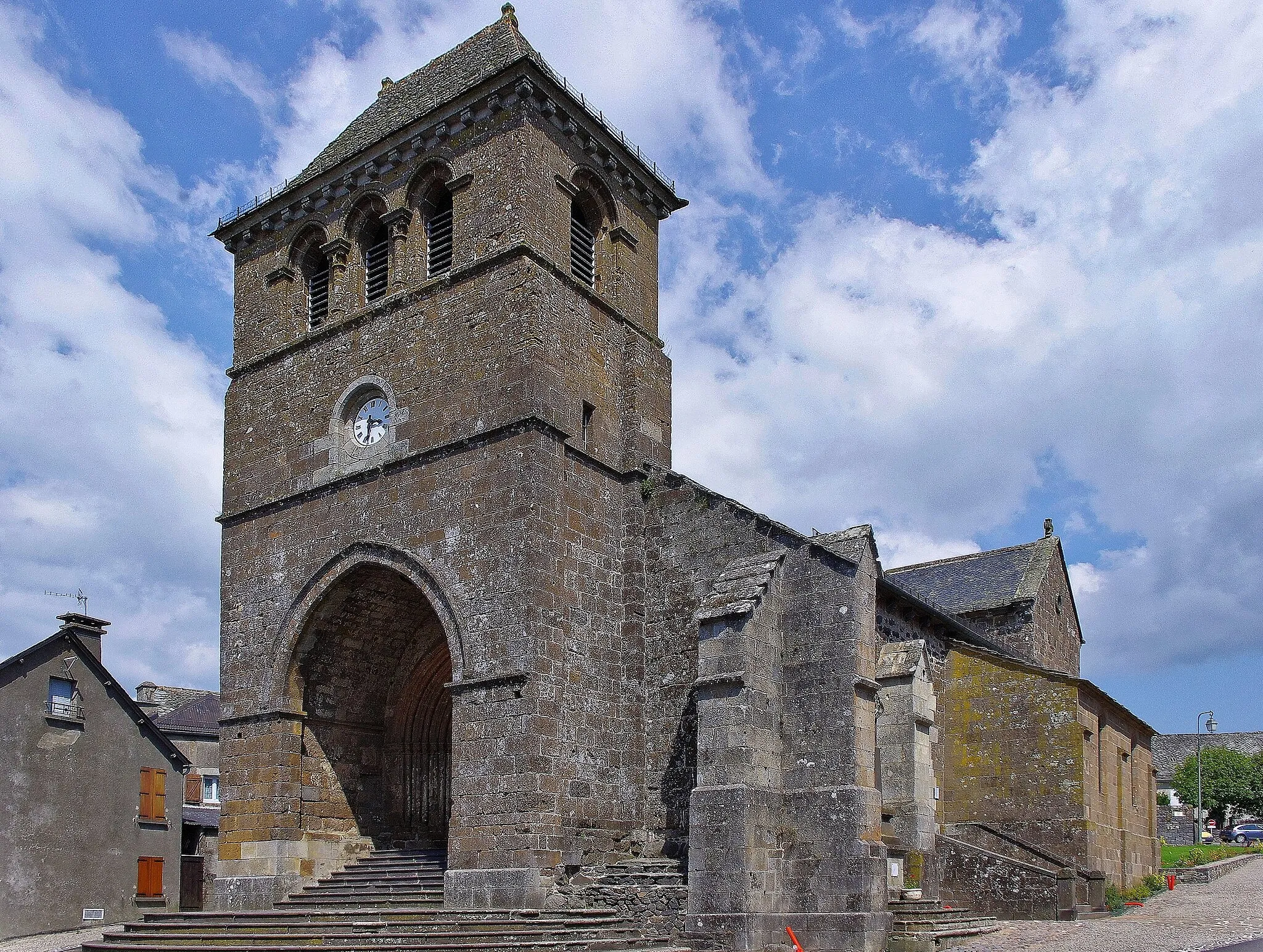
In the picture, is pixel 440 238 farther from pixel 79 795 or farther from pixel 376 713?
pixel 79 795

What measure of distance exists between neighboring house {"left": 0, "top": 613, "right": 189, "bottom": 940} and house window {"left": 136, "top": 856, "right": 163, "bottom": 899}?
0.06ft

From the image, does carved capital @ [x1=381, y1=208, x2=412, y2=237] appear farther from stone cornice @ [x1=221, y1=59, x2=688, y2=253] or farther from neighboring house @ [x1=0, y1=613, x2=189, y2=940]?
neighboring house @ [x1=0, y1=613, x2=189, y2=940]

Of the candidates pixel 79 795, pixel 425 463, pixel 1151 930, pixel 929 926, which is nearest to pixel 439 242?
pixel 425 463

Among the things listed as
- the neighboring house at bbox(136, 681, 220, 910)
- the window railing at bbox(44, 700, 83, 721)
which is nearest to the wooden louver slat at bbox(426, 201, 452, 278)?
the neighboring house at bbox(136, 681, 220, 910)

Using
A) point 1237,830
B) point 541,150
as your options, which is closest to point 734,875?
point 541,150

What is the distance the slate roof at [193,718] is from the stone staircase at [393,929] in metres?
15.8

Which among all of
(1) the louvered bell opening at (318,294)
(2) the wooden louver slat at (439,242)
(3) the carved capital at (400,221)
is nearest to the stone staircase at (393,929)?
(2) the wooden louver slat at (439,242)

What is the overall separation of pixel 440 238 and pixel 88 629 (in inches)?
467

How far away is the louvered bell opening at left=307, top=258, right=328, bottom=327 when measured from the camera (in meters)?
20.4

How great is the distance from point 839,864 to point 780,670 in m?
2.50

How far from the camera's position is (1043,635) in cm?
2578

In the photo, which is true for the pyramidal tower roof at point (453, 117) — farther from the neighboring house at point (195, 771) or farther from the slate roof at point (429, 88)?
the neighboring house at point (195, 771)

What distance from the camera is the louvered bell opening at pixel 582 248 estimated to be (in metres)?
19.0

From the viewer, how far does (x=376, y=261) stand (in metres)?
19.8
